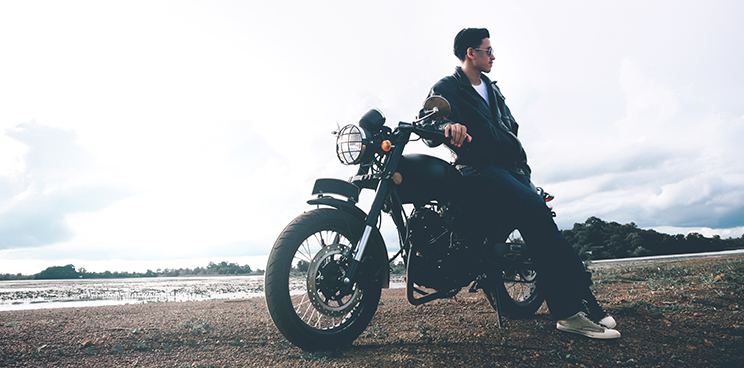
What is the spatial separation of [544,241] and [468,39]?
222 centimetres

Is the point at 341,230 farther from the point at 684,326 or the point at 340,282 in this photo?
the point at 684,326

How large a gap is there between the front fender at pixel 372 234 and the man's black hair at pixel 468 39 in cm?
219

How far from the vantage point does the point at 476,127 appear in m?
3.54

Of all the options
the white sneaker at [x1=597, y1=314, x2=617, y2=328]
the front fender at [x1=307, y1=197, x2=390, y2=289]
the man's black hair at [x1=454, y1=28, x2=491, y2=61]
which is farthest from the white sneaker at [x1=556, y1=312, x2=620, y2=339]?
the man's black hair at [x1=454, y1=28, x2=491, y2=61]

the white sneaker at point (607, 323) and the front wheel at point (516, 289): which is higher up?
the front wheel at point (516, 289)

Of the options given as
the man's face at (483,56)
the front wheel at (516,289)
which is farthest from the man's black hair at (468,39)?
the front wheel at (516,289)

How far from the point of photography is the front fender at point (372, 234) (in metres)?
2.83

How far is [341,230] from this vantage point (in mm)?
2840

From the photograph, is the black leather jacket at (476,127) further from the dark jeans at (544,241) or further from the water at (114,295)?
the water at (114,295)

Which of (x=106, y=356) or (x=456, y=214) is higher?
(x=456, y=214)

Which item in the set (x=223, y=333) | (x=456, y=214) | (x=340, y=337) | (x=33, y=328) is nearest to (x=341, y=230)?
(x=340, y=337)

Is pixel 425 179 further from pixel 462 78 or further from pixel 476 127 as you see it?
pixel 462 78

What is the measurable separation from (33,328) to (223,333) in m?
2.02

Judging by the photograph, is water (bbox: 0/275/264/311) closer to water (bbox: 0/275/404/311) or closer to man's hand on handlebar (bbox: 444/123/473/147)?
water (bbox: 0/275/404/311)
